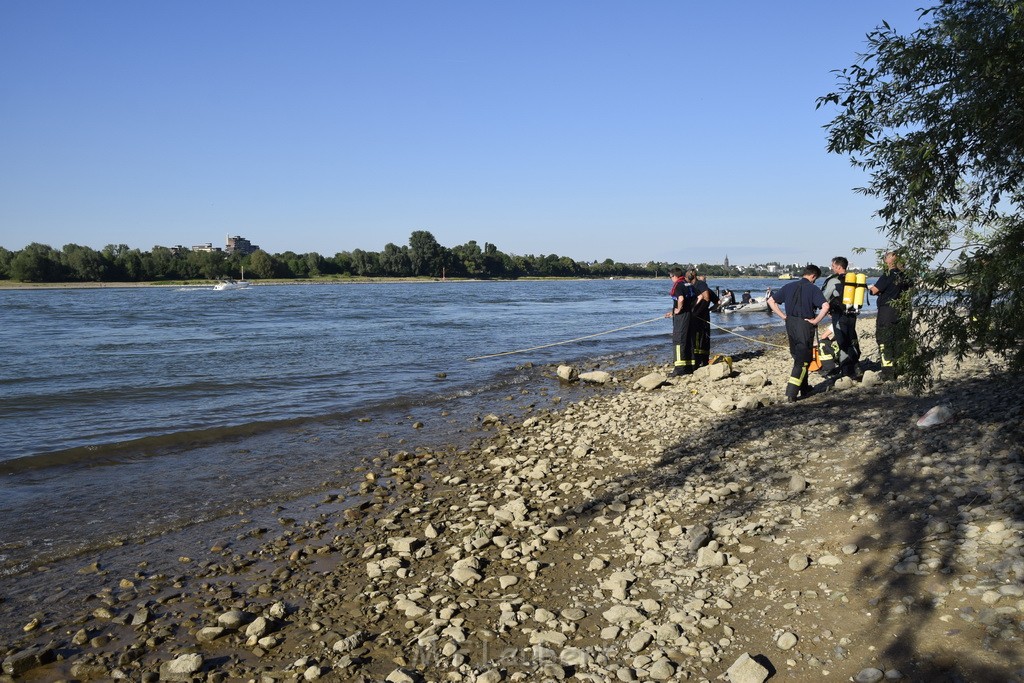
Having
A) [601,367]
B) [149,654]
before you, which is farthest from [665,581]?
[601,367]

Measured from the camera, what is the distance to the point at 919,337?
5.94 meters

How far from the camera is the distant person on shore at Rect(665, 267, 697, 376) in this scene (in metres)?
15.1

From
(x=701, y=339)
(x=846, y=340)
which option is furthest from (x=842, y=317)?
(x=701, y=339)

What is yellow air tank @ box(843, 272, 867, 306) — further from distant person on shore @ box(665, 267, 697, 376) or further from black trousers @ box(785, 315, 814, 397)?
distant person on shore @ box(665, 267, 697, 376)

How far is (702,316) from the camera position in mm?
15875

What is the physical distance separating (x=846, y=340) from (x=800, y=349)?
1.52 meters

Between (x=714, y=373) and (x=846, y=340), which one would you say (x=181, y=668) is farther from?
(x=714, y=373)

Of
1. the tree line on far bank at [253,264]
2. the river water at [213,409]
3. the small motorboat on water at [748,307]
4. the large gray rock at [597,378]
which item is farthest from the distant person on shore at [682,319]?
the tree line on far bank at [253,264]

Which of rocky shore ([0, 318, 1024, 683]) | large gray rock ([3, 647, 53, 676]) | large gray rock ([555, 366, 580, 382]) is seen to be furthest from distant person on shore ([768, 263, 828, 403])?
large gray rock ([3, 647, 53, 676])

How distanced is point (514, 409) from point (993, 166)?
9654 mm

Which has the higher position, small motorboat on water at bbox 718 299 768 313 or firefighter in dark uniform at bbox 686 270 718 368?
firefighter in dark uniform at bbox 686 270 718 368

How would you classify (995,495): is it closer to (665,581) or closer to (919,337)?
(919,337)

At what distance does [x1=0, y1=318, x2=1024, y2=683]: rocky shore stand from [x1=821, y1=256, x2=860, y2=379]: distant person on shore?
3376mm

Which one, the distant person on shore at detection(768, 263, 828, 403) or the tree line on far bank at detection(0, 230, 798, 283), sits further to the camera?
the tree line on far bank at detection(0, 230, 798, 283)
